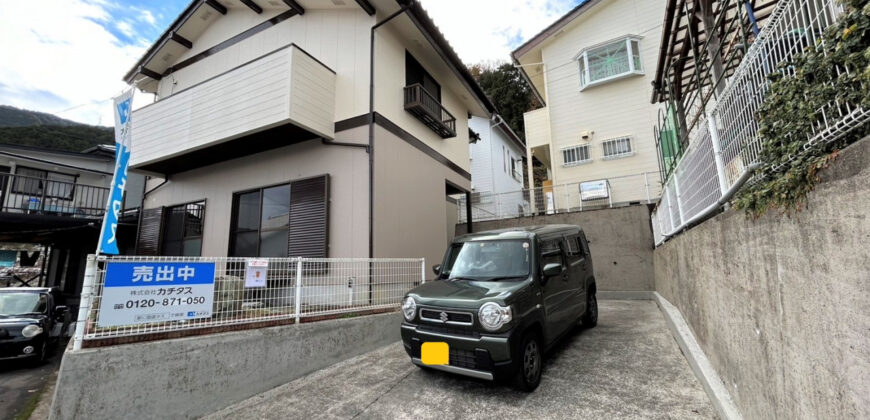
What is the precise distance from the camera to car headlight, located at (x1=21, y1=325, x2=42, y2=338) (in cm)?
595

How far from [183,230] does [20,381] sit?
4.18 meters

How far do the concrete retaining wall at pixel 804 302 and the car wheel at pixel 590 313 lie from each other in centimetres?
291

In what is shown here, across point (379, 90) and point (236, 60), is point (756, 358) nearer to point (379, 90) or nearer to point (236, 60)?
point (379, 90)

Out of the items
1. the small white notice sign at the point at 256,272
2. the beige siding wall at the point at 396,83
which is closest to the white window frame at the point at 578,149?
the beige siding wall at the point at 396,83

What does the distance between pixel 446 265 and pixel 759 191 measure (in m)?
3.38

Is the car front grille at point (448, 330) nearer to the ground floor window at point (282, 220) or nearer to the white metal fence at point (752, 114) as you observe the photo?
the white metal fence at point (752, 114)

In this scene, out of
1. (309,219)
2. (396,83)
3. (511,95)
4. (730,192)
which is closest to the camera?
(730,192)

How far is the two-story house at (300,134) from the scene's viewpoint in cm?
673

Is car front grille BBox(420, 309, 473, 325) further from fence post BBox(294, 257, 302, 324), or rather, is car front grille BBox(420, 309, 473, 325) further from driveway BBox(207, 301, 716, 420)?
fence post BBox(294, 257, 302, 324)

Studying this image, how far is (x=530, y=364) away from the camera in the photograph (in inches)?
138

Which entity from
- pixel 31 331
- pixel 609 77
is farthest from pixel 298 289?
pixel 609 77

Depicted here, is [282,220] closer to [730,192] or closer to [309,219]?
[309,219]

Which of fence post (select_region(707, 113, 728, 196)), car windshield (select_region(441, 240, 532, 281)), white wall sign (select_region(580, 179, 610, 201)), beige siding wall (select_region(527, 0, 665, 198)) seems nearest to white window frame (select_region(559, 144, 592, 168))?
beige siding wall (select_region(527, 0, 665, 198))

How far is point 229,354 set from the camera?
370cm
